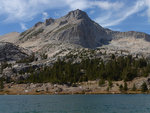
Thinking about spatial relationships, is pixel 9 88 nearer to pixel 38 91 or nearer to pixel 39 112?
pixel 38 91

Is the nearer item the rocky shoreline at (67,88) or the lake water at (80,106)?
the lake water at (80,106)

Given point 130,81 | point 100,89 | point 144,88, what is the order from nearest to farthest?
point 144,88
point 100,89
point 130,81

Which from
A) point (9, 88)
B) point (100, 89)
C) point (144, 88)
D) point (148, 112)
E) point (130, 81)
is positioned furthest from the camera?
point (9, 88)

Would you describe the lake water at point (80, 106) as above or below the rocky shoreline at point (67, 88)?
below

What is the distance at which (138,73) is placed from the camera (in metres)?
198

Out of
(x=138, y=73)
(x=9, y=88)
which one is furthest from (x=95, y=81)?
(x=9, y=88)

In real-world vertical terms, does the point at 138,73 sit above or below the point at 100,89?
above

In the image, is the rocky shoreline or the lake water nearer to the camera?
the lake water

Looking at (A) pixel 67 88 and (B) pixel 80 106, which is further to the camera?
(A) pixel 67 88

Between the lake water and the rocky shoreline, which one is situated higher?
the rocky shoreline

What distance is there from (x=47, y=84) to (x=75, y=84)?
25.1 meters

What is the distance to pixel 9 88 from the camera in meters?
198

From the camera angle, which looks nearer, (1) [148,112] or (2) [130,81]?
(1) [148,112]

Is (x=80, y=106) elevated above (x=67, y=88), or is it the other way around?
(x=67, y=88)
